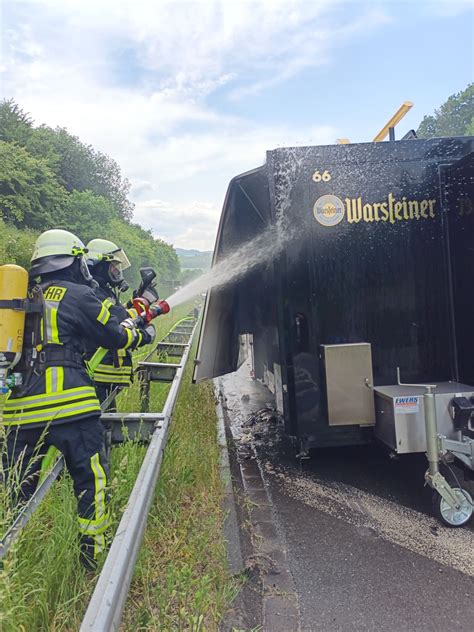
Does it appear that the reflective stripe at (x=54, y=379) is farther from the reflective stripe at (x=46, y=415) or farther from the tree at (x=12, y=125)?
the tree at (x=12, y=125)

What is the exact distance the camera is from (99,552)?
2.36 metres

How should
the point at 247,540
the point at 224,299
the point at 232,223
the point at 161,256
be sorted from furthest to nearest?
the point at 161,256 → the point at 224,299 → the point at 232,223 → the point at 247,540

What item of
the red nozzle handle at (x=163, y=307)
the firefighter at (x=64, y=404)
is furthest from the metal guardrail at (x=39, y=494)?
the red nozzle handle at (x=163, y=307)

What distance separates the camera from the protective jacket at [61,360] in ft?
8.13

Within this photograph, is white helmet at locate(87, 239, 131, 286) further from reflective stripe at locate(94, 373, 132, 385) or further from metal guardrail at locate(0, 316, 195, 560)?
metal guardrail at locate(0, 316, 195, 560)

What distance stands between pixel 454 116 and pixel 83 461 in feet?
226

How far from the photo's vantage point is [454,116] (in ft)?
193

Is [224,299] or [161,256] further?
[161,256]

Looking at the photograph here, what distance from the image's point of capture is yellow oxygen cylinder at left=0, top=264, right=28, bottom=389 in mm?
2348

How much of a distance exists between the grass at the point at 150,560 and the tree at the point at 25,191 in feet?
78.8

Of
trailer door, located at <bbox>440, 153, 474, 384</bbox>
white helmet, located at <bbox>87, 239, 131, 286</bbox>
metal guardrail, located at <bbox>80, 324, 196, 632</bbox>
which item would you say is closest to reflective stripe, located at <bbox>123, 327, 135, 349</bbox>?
metal guardrail, located at <bbox>80, 324, 196, 632</bbox>

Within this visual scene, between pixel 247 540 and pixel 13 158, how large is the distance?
27628 mm

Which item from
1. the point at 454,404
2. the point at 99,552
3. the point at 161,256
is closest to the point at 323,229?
the point at 454,404

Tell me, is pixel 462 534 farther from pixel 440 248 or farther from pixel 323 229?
pixel 323 229
